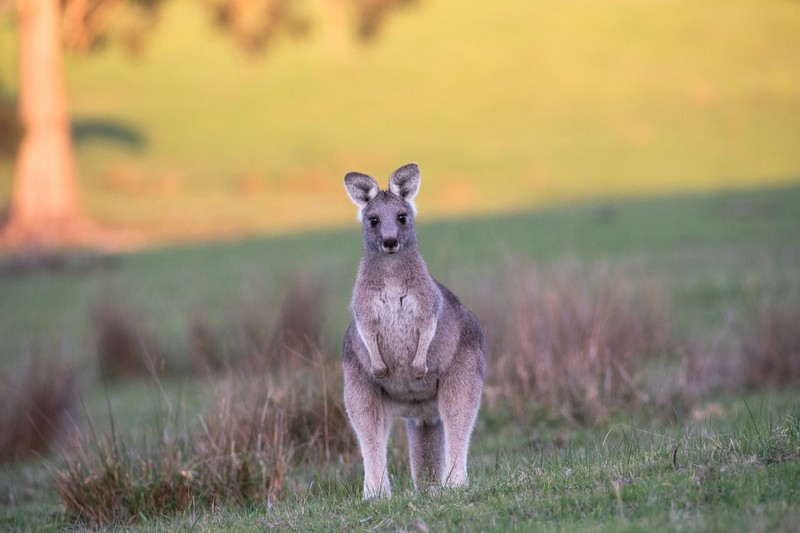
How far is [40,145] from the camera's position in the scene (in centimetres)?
2795

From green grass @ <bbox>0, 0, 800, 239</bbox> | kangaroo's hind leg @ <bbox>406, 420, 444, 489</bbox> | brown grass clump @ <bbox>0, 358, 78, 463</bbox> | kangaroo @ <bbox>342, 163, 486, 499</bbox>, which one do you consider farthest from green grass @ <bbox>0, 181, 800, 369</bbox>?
kangaroo @ <bbox>342, 163, 486, 499</bbox>

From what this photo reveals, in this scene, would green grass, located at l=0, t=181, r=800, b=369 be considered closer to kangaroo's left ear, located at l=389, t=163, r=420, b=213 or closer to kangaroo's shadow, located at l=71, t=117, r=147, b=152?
kangaroo's left ear, located at l=389, t=163, r=420, b=213

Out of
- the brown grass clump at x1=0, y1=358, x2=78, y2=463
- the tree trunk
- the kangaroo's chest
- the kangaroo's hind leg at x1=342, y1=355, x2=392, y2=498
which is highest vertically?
the tree trunk

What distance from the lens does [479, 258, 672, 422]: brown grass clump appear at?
9594 millimetres

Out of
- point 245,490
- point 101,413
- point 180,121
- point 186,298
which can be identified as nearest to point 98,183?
point 180,121

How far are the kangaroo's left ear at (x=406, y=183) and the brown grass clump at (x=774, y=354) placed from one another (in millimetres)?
5511

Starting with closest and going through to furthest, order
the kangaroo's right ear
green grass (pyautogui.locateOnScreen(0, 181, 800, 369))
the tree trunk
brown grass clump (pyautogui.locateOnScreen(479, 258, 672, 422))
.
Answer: the kangaroo's right ear, brown grass clump (pyautogui.locateOnScreen(479, 258, 672, 422)), green grass (pyautogui.locateOnScreen(0, 181, 800, 369)), the tree trunk

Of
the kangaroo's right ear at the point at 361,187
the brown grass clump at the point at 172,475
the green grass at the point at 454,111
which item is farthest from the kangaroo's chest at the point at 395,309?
the green grass at the point at 454,111

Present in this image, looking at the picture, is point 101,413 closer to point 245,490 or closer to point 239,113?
point 245,490

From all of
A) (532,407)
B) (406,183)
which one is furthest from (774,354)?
(406,183)

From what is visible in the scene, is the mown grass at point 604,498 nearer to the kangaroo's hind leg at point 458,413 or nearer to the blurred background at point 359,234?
the blurred background at point 359,234

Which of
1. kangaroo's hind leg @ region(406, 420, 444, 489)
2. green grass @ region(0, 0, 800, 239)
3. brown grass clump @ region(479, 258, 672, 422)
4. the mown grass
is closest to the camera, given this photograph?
the mown grass

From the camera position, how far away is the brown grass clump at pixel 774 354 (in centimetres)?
1080

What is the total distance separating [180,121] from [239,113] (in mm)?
2405
